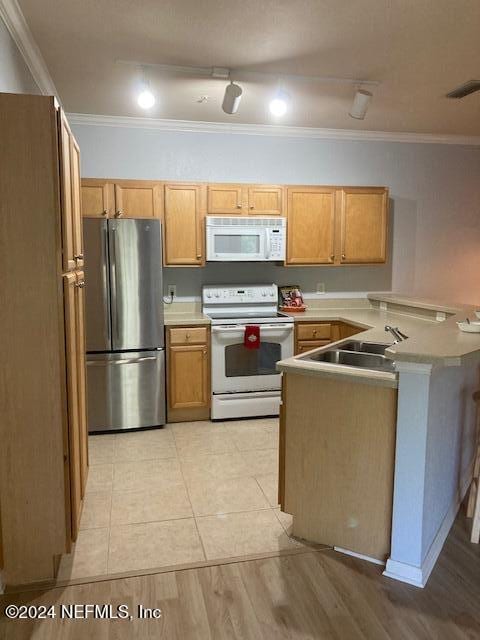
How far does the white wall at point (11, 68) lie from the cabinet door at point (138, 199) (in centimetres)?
123

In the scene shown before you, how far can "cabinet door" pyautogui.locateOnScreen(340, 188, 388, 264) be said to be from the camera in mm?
4734

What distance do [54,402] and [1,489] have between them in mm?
430

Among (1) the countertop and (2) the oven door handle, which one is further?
(2) the oven door handle

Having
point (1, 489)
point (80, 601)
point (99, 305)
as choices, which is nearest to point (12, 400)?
point (1, 489)

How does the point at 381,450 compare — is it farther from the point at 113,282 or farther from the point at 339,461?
the point at 113,282

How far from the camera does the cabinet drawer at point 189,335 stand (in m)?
4.30

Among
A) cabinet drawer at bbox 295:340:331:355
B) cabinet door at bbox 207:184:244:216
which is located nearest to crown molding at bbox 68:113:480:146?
cabinet door at bbox 207:184:244:216

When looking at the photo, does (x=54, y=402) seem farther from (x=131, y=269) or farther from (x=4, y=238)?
(x=131, y=269)

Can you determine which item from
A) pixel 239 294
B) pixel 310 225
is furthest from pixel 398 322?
pixel 239 294

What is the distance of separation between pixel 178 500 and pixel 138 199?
8.13 feet

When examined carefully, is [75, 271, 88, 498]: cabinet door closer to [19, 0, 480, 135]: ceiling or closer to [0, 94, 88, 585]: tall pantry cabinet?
[0, 94, 88, 585]: tall pantry cabinet

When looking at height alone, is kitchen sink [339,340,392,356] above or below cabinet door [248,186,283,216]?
below

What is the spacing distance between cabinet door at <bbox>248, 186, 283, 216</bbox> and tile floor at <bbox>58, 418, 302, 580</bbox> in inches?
73.8

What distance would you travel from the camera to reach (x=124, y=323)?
4.09 metres
